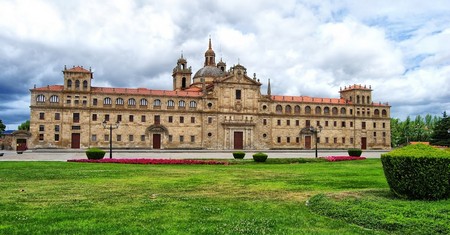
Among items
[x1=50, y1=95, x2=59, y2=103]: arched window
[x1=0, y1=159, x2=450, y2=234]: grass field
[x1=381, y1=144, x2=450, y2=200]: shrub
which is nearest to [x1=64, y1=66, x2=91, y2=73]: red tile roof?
[x1=50, y1=95, x2=59, y2=103]: arched window

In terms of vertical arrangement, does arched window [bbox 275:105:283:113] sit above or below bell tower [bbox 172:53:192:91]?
below

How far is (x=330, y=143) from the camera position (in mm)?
77312

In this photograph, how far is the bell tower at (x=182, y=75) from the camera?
83438 millimetres

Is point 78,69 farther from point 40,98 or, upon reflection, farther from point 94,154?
point 94,154

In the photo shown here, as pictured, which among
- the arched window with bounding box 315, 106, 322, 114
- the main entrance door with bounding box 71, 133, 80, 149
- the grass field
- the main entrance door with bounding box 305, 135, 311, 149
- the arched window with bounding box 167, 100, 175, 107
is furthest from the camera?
the arched window with bounding box 315, 106, 322, 114

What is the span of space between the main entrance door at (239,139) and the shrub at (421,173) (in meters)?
59.7

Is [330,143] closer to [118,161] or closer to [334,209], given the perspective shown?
[118,161]

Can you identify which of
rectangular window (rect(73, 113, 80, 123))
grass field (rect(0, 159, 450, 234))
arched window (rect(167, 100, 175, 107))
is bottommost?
grass field (rect(0, 159, 450, 234))

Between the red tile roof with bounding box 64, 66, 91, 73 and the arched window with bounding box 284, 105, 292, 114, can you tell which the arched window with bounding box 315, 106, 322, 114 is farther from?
the red tile roof with bounding box 64, 66, 91, 73

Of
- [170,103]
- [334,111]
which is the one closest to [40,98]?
[170,103]

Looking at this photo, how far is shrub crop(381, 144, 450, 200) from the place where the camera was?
11.4 m

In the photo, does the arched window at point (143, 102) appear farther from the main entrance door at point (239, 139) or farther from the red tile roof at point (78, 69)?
the main entrance door at point (239, 139)

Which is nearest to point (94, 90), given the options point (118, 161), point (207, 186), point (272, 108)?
point (272, 108)

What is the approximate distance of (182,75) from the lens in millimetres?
83688
